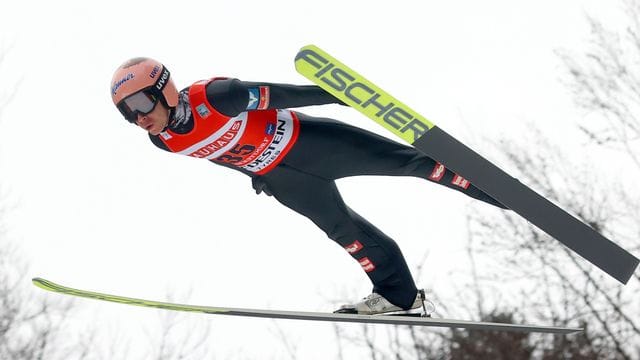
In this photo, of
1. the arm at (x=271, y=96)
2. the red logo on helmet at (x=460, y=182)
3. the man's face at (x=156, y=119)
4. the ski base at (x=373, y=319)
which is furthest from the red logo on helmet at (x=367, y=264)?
the man's face at (x=156, y=119)

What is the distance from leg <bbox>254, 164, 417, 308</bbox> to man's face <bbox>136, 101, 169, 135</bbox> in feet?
2.16

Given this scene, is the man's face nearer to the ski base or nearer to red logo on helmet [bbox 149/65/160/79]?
red logo on helmet [bbox 149/65/160/79]

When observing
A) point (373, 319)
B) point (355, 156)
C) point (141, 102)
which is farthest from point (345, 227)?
point (141, 102)

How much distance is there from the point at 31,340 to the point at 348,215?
23.6ft

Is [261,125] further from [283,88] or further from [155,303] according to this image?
[155,303]

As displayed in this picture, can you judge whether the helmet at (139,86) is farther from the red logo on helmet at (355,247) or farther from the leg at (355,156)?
the red logo on helmet at (355,247)

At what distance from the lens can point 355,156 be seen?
15.2ft

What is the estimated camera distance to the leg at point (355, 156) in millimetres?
4613

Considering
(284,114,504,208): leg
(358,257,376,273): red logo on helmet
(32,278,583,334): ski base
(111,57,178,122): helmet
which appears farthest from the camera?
(358,257,376,273): red logo on helmet

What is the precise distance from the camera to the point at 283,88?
13.8ft

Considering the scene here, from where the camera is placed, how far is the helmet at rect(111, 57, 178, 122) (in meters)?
4.30

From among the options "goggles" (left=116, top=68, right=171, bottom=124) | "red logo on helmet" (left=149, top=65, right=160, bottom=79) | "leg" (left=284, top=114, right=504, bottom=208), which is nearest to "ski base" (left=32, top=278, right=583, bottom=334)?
"leg" (left=284, top=114, right=504, bottom=208)

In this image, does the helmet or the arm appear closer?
the arm

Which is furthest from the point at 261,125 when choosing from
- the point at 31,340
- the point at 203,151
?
the point at 31,340
